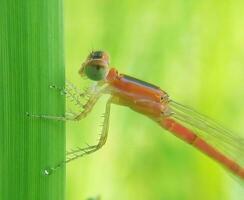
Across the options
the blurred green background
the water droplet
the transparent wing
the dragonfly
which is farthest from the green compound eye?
the water droplet

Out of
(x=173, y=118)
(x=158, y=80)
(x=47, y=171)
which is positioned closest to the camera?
(x=47, y=171)

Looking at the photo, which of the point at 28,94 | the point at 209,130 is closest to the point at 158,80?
the point at 209,130

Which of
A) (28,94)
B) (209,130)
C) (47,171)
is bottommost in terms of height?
(209,130)

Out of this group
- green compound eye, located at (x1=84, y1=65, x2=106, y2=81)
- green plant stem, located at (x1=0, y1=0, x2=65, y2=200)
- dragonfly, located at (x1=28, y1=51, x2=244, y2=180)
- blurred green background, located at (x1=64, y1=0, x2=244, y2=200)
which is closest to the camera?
green plant stem, located at (x1=0, y1=0, x2=65, y2=200)

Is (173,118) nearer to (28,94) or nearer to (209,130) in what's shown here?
(209,130)

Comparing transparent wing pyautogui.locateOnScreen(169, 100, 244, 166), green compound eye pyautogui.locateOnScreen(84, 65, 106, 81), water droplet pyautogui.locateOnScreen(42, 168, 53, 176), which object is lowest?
transparent wing pyautogui.locateOnScreen(169, 100, 244, 166)

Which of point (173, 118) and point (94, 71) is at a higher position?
point (94, 71)

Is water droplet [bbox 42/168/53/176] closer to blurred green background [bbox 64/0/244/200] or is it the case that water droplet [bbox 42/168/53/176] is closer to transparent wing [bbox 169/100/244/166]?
blurred green background [bbox 64/0/244/200]
